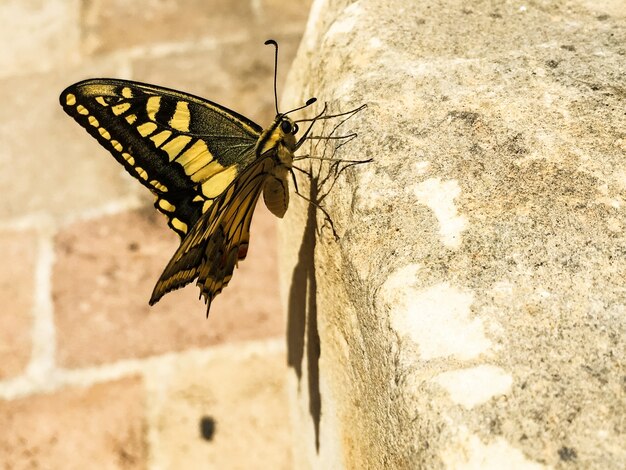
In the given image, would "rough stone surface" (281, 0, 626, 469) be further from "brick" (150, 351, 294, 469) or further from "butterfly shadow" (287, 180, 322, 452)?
"brick" (150, 351, 294, 469)

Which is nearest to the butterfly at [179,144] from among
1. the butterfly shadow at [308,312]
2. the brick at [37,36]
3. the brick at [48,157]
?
the butterfly shadow at [308,312]

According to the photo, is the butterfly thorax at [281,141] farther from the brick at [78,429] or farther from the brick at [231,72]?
the brick at [231,72]

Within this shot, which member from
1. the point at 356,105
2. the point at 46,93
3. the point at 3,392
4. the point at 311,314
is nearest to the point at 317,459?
the point at 311,314

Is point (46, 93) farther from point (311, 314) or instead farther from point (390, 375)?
point (390, 375)

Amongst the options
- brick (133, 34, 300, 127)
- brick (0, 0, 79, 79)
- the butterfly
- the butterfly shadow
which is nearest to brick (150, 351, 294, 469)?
the butterfly shadow

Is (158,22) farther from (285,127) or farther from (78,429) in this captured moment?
(285,127)
